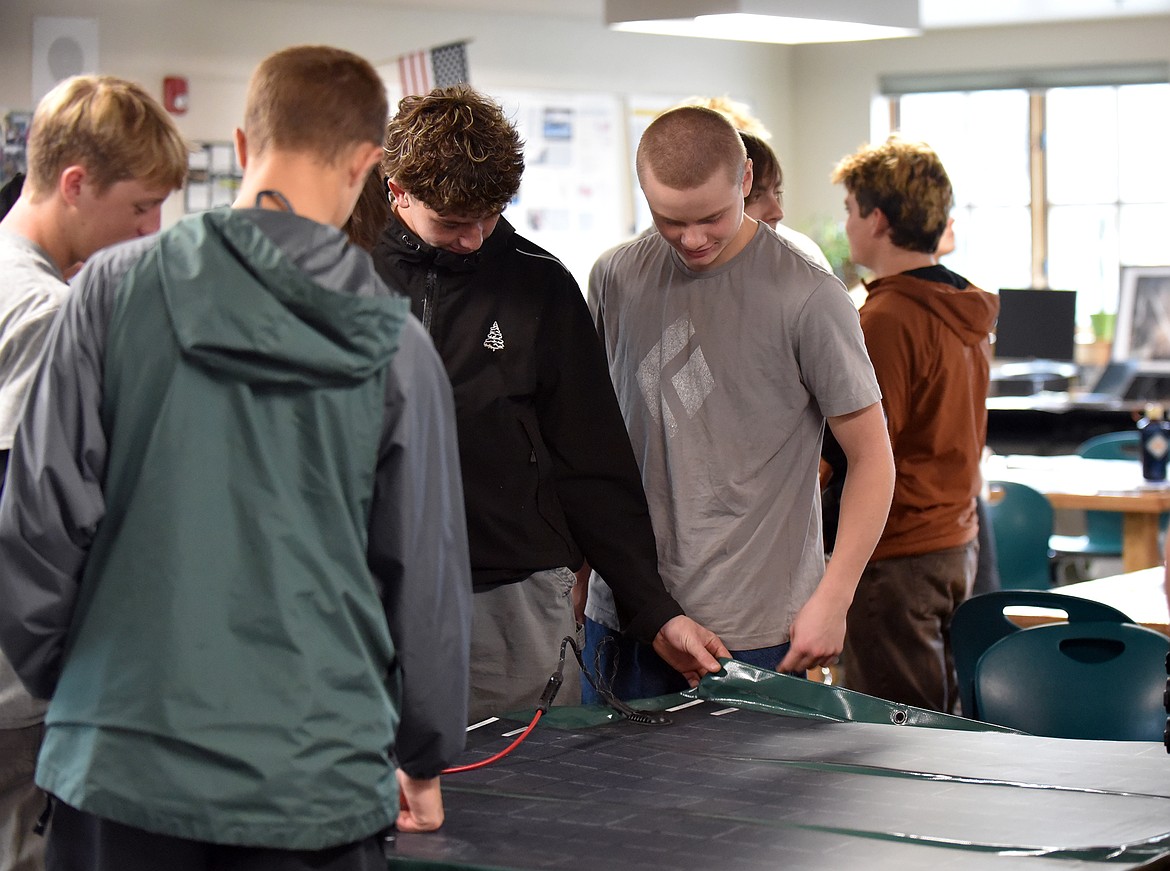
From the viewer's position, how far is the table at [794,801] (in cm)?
161

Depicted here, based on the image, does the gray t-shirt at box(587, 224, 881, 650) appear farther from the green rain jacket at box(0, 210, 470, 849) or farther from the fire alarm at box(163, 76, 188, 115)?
the fire alarm at box(163, 76, 188, 115)

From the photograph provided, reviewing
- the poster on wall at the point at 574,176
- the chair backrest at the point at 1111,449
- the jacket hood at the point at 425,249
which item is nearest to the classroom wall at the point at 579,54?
the poster on wall at the point at 574,176

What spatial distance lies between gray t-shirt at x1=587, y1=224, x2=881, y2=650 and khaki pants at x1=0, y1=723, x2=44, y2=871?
1.03 m

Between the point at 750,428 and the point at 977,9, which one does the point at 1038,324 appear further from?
the point at 750,428

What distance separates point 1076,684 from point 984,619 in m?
0.42

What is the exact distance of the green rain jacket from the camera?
1403mm

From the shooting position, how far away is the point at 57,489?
56.7 inches

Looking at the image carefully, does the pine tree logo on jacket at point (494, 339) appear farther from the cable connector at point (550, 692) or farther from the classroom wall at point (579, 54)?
the classroom wall at point (579, 54)

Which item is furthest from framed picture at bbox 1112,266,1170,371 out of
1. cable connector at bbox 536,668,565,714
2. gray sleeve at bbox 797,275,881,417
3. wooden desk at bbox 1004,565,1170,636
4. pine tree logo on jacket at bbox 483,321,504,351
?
cable connector at bbox 536,668,565,714

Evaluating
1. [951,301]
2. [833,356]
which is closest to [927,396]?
[951,301]

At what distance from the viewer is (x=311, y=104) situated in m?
1.50

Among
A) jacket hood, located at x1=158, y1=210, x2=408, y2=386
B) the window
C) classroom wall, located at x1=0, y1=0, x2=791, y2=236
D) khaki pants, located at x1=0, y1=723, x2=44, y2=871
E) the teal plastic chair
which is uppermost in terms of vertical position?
classroom wall, located at x1=0, y1=0, x2=791, y2=236

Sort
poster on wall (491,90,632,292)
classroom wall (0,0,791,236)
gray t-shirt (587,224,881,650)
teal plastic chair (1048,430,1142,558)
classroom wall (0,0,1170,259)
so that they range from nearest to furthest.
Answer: gray t-shirt (587,224,881,650), teal plastic chair (1048,430,1142,558), classroom wall (0,0,791,236), classroom wall (0,0,1170,259), poster on wall (491,90,632,292)

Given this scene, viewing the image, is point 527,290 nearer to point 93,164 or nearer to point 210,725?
point 93,164
